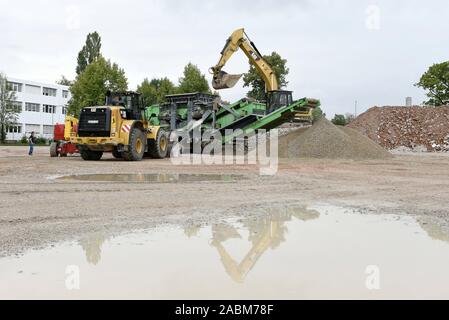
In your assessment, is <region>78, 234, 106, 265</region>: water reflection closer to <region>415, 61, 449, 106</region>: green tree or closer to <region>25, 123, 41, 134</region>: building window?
<region>415, 61, 449, 106</region>: green tree

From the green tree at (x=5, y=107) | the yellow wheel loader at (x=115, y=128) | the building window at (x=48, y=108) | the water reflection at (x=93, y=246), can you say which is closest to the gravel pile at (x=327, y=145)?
the yellow wheel loader at (x=115, y=128)

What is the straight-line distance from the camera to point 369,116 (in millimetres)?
40094

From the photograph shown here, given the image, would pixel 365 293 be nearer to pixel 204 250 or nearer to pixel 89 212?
pixel 204 250

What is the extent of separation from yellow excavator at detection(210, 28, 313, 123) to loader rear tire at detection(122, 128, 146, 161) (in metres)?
5.95

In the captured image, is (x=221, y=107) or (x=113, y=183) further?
(x=221, y=107)

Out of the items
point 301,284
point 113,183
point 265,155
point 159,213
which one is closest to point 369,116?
point 265,155

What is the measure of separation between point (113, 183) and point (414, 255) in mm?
7803

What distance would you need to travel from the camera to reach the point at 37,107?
76.4m

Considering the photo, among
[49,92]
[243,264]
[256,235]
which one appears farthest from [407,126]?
[49,92]

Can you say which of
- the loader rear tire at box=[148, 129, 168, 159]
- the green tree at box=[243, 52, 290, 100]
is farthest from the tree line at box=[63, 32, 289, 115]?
the loader rear tire at box=[148, 129, 168, 159]

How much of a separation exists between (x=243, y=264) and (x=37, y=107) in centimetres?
7861
